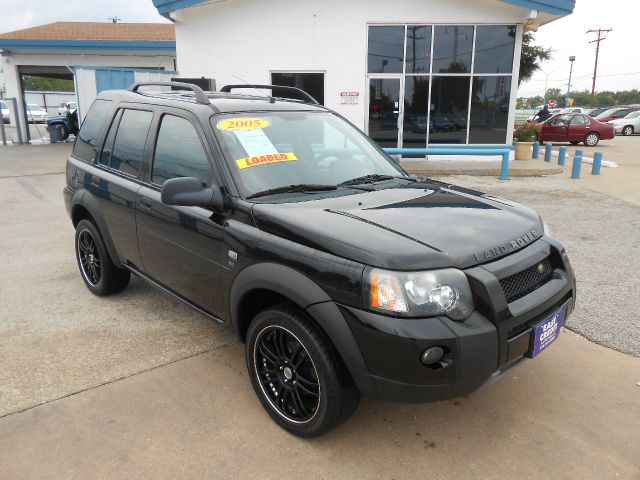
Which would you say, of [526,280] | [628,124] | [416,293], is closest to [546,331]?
[526,280]

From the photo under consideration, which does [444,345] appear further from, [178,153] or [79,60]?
[79,60]

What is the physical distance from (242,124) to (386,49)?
12.4m

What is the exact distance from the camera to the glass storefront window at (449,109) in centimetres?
1483

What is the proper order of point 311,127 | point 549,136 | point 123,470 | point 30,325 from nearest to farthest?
point 123,470 → point 311,127 → point 30,325 → point 549,136

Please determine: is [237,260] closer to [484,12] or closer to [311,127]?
[311,127]

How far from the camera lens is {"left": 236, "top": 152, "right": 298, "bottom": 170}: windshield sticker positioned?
312 centimetres

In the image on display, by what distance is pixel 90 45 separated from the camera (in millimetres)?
19391

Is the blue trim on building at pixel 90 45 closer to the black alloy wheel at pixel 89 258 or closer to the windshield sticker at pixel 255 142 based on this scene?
the black alloy wheel at pixel 89 258

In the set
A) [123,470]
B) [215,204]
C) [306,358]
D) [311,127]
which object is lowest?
[123,470]

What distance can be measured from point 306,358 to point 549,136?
2389cm

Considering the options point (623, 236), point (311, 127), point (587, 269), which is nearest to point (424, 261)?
point (311, 127)

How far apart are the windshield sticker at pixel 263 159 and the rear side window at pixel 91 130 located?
190 cm

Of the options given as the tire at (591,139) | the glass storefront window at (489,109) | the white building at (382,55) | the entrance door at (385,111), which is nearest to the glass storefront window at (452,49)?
the white building at (382,55)

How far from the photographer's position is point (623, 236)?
6992 mm
